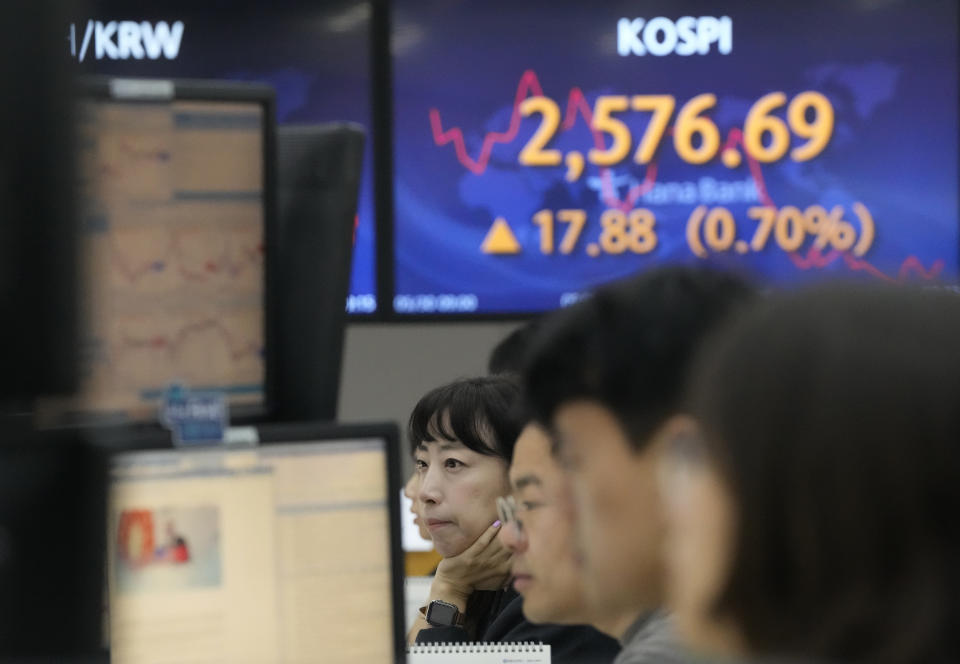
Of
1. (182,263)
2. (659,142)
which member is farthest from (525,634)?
(659,142)

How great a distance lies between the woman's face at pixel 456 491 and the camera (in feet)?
6.56

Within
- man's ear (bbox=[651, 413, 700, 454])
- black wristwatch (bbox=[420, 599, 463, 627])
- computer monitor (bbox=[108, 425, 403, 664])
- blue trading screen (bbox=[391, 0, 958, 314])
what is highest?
blue trading screen (bbox=[391, 0, 958, 314])

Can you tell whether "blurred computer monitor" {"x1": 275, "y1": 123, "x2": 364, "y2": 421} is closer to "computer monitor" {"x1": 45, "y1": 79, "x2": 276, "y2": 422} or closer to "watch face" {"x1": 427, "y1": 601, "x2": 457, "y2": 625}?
"computer monitor" {"x1": 45, "y1": 79, "x2": 276, "y2": 422}

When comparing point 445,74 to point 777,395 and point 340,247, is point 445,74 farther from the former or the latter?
point 777,395

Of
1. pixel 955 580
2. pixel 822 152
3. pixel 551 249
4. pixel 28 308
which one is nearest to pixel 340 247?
pixel 28 308

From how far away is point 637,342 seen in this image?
49.6 inches

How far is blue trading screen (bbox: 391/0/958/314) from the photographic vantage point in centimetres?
310

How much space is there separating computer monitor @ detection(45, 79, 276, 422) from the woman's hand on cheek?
923 mm

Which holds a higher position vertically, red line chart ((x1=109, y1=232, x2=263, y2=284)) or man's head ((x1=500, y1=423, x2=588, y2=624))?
red line chart ((x1=109, y1=232, x2=263, y2=284))

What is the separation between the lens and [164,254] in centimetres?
112

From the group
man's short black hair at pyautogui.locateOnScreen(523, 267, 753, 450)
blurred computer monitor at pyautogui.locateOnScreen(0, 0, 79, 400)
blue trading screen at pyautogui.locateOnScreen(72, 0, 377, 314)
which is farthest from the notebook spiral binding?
blue trading screen at pyautogui.locateOnScreen(72, 0, 377, 314)

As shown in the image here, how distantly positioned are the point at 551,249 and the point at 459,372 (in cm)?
38

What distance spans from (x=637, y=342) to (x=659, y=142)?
1933mm

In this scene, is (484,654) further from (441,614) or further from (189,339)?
(189,339)
